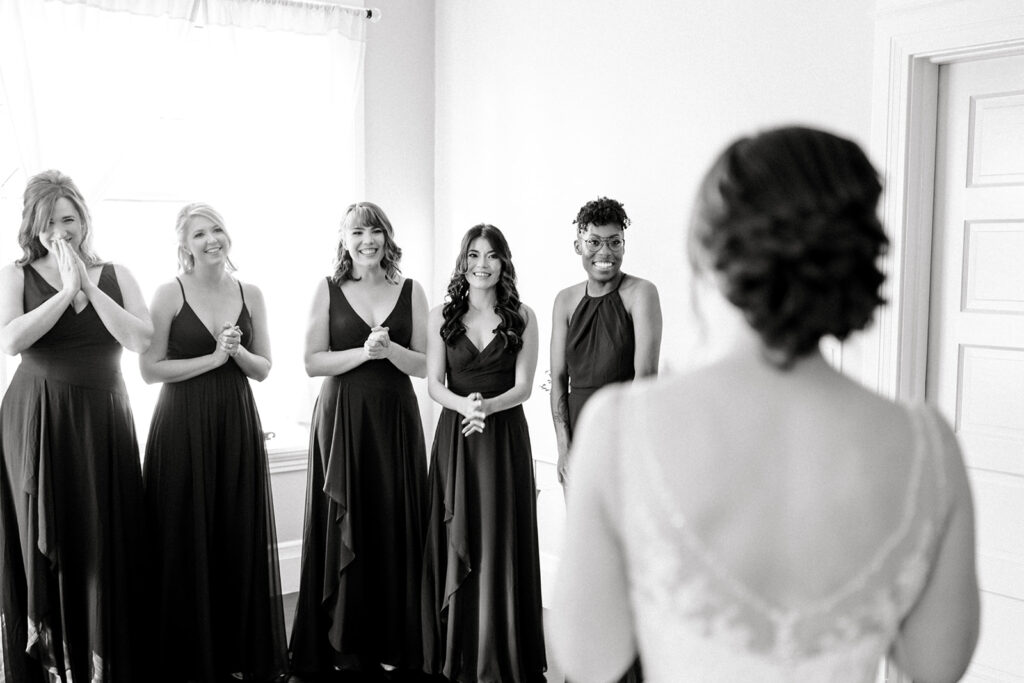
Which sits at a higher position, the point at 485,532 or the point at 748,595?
the point at 748,595

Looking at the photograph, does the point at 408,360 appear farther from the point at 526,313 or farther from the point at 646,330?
the point at 646,330

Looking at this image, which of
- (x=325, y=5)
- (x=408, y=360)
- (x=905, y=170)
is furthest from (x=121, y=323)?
(x=905, y=170)

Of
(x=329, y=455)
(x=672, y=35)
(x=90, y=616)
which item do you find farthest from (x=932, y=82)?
(x=90, y=616)

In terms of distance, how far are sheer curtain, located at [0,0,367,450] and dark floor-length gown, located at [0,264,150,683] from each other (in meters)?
0.99

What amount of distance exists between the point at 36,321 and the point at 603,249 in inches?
69.7

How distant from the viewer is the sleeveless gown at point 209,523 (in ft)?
11.0

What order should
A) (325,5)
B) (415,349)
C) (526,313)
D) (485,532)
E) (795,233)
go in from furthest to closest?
(325,5)
(415,349)
(526,313)
(485,532)
(795,233)

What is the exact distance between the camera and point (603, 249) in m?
3.40

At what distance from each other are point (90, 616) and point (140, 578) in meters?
0.19

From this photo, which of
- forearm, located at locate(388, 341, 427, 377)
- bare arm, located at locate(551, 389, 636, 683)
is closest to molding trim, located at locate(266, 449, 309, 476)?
forearm, located at locate(388, 341, 427, 377)

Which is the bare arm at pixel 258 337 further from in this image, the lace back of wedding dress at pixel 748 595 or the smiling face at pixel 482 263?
the lace back of wedding dress at pixel 748 595

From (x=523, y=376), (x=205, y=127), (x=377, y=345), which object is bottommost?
(x=523, y=376)

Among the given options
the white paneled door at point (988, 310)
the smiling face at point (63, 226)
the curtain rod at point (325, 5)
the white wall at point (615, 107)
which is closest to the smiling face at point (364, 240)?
the smiling face at point (63, 226)

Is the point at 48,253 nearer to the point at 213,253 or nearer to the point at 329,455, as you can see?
the point at 213,253
